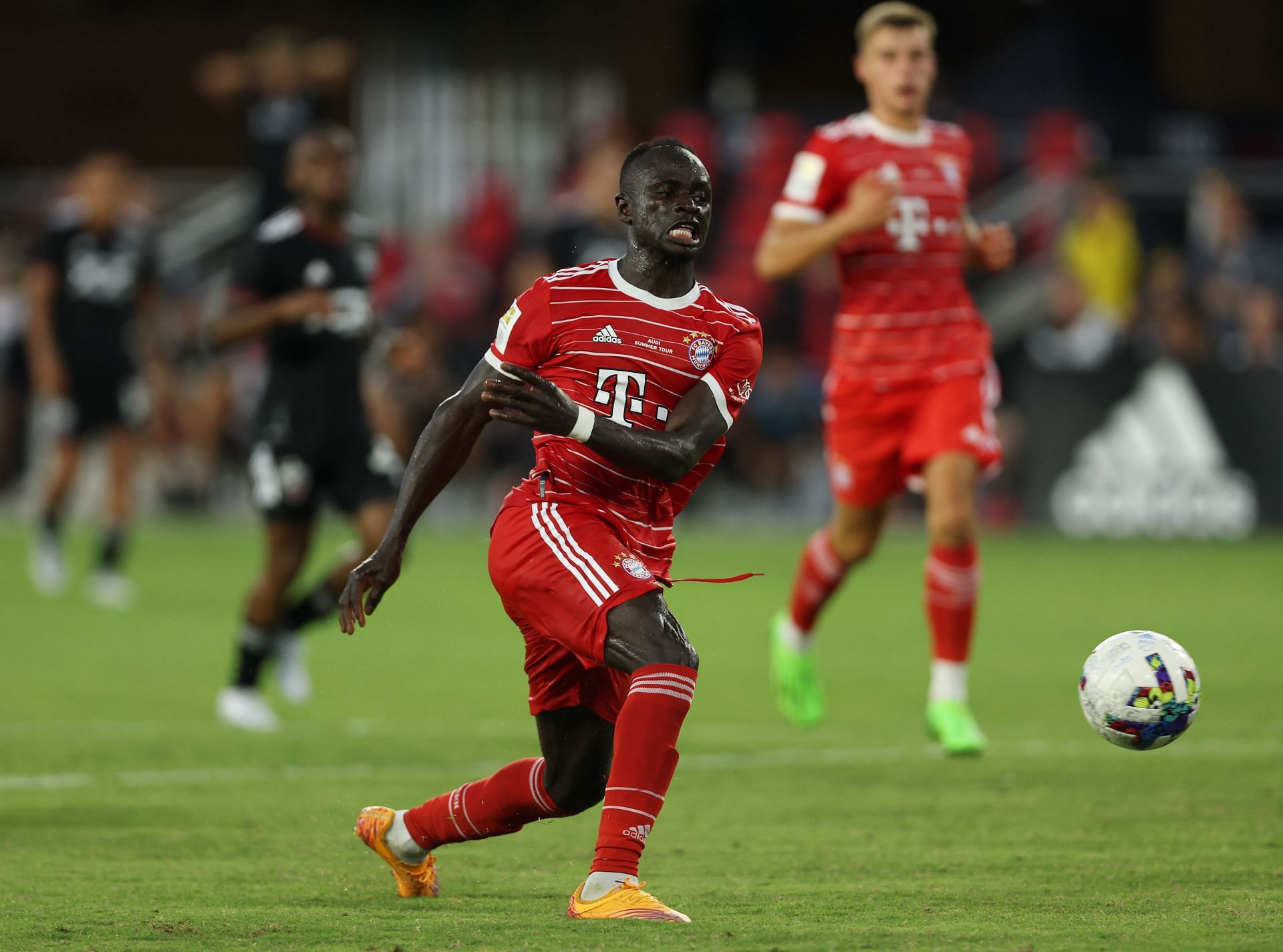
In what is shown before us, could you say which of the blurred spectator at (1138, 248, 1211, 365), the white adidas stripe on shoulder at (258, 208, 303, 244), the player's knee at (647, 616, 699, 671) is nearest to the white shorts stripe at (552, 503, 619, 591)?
the player's knee at (647, 616, 699, 671)

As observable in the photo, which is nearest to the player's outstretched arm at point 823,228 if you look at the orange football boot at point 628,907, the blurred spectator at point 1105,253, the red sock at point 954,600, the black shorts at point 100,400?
the red sock at point 954,600

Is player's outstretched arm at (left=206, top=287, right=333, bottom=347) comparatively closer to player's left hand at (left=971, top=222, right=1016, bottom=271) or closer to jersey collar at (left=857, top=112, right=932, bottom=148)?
jersey collar at (left=857, top=112, right=932, bottom=148)

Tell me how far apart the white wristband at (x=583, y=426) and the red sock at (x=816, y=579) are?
3.96m

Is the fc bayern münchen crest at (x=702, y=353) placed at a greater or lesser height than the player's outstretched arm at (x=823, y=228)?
greater

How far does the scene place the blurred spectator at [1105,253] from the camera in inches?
787

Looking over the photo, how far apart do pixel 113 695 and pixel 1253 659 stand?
5.82 m

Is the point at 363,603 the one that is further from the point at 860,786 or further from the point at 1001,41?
the point at 1001,41

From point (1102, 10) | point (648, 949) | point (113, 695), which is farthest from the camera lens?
point (1102, 10)

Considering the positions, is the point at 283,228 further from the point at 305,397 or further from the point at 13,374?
the point at 13,374

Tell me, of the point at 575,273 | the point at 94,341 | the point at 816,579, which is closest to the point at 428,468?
the point at 575,273

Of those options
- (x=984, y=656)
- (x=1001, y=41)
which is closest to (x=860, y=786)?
(x=984, y=656)

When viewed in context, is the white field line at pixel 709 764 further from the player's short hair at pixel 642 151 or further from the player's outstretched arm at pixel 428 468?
the player's short hair at pixel 642 151

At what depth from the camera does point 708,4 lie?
28094mm

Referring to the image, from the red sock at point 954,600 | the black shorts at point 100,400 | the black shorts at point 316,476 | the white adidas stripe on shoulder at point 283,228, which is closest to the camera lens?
the red sock at point 954,600
